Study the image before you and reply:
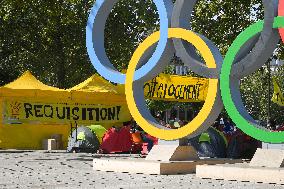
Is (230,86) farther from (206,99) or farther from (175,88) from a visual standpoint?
(175,88)

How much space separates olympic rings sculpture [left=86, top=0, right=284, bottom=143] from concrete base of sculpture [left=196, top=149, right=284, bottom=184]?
49cm

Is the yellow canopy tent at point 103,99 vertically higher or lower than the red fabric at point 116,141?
higher

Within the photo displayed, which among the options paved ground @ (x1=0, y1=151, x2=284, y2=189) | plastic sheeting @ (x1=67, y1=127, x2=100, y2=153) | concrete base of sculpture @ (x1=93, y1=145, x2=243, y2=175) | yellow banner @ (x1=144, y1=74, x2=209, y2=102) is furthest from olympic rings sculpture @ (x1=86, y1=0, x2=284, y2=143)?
yellow banner @ (x1=144, y1=74, x2=209, y2=102)

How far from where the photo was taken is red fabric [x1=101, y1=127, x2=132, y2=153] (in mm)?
23078

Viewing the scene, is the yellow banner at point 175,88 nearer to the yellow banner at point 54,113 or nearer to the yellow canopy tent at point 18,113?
the yellow banner at point 54,113

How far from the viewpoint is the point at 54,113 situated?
85.9ft

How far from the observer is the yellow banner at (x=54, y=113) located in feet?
85.1

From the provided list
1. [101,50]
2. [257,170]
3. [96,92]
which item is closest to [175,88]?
[96,92]

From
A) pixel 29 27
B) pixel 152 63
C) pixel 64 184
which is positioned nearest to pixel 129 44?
pixel 29 27

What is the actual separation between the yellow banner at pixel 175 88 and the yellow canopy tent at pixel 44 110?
2139 mm

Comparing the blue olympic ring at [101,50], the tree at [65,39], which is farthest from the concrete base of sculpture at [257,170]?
the tree at [65,39]

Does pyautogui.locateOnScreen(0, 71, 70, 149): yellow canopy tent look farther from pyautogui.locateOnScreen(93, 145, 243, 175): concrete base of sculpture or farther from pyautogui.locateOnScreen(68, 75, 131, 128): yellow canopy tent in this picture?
pyautogui.locateOnScreen(93, 145, 243, 175): concrete base of sculpture

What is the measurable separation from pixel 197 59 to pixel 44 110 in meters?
12.6

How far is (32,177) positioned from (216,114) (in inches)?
170
